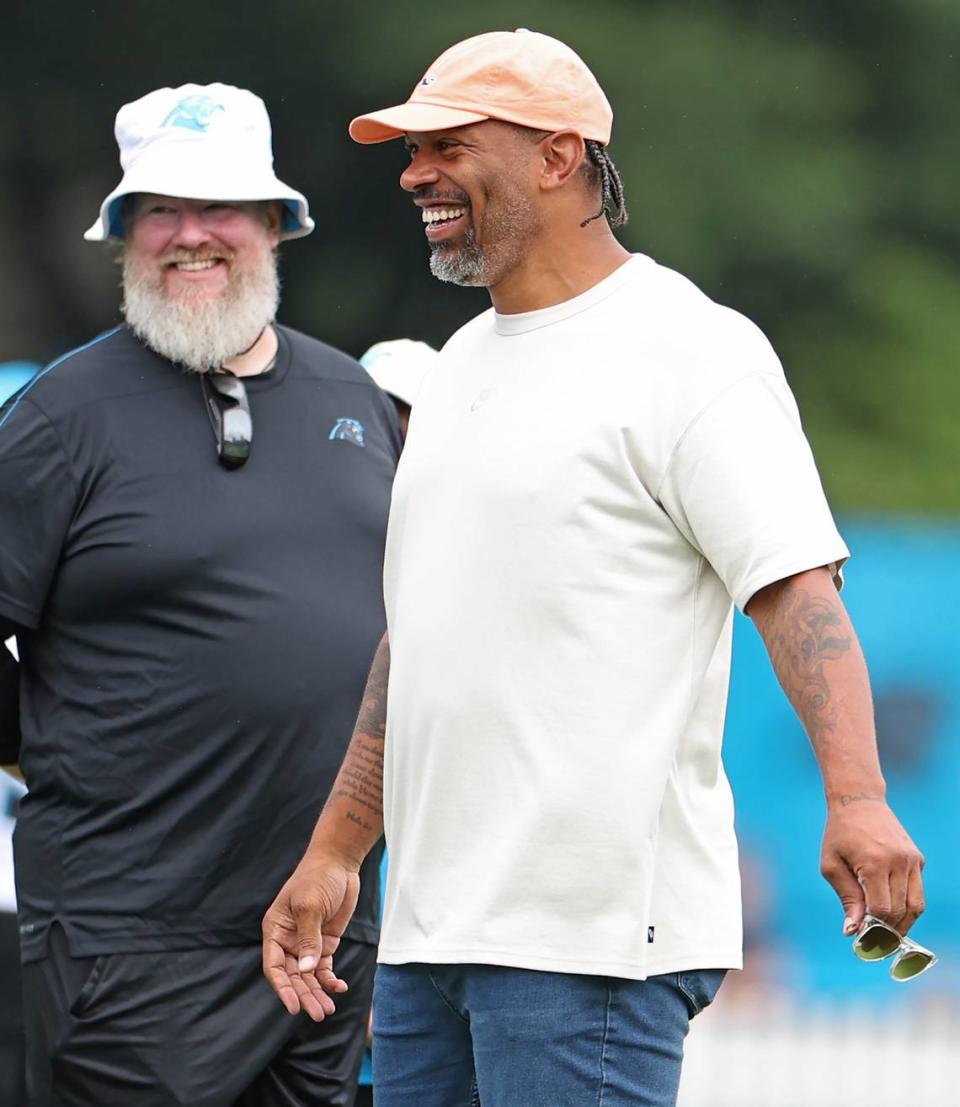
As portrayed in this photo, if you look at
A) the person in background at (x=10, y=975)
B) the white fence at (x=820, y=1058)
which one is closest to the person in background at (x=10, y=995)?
the person in background at (x=10, y=975)

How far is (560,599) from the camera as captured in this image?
2268 millimetres

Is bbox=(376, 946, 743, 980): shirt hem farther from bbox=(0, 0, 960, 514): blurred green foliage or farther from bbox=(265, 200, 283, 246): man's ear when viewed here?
bbox=(0, 0, 960, 514): blurred green foliage

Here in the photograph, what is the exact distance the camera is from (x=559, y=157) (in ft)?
8.11

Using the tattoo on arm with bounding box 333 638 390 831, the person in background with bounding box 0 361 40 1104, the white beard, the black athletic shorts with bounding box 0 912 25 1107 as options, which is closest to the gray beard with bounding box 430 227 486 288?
the tattoo on arm with bounding box 333 638 390 831

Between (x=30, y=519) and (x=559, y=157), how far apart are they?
3.74 feet

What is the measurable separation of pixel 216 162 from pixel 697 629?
1558mm

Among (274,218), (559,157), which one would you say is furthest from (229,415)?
(559,157)

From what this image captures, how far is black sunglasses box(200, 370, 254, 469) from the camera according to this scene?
325 cm

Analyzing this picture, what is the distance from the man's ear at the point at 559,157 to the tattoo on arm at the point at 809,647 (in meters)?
0.61

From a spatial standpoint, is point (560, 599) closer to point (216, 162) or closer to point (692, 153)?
point (216, 162)

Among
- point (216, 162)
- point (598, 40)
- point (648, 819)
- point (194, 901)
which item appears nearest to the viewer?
point (648, 819)

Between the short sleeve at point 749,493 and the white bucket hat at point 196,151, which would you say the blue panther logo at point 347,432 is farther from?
the short sleeve at point 749,493

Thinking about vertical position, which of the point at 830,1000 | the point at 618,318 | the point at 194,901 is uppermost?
the point at 618,318

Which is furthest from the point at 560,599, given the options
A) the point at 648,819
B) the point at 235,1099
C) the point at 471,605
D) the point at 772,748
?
the point at 772,748
